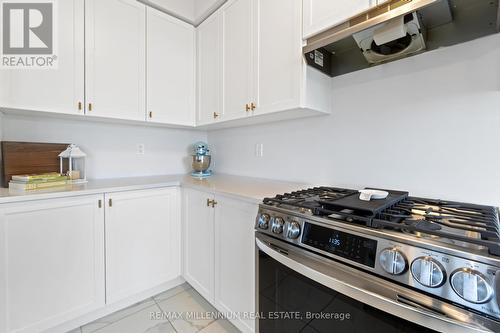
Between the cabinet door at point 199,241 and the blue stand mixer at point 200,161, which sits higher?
the blue stand mixer at point 200,161

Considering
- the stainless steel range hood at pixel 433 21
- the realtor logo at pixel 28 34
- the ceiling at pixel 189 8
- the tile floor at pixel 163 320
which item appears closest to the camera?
the stainless steel range hood at pixel 433 21

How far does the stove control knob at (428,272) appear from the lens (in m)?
0.57

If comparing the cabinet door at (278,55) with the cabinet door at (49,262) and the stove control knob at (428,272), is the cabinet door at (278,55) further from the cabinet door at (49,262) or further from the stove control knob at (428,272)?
the cabinet door at (49,262)

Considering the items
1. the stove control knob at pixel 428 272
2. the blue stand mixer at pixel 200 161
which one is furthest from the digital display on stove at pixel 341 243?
the blue stand mixer at pixel 200 161

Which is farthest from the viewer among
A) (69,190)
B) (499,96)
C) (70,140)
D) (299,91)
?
(70,140)

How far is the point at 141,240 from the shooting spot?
5.79ft

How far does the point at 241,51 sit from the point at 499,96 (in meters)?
1.45

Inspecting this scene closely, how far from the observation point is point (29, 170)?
5.42 ft

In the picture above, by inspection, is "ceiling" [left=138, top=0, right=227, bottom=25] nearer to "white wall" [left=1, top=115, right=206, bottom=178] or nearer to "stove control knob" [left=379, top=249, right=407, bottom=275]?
"white wall" [left=1, top=115, right=206, bottom=178]

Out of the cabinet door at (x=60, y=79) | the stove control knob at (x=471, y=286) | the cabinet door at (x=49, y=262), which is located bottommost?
the cabinet door at (x=49, y=262)

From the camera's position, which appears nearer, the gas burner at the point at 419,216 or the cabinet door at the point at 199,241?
the gas burner at the point at 419,216

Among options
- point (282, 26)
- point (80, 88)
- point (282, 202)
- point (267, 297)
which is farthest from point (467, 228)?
point (80, 88)

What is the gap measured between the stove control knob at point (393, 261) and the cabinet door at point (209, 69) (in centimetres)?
162

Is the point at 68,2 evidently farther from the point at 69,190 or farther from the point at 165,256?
the point at 165,256
